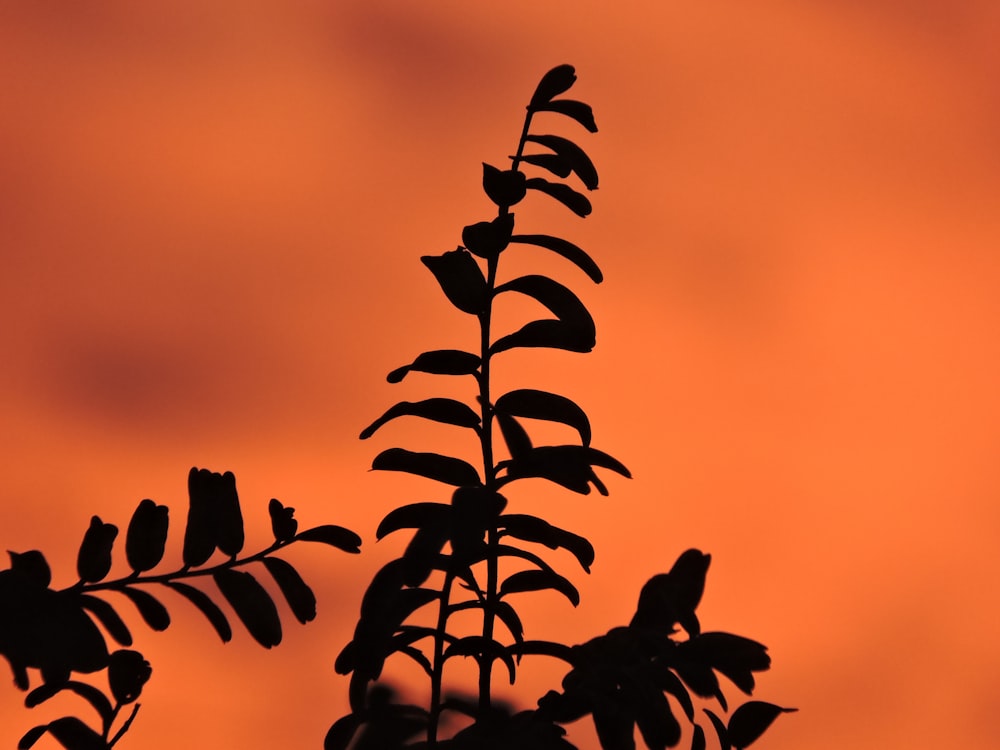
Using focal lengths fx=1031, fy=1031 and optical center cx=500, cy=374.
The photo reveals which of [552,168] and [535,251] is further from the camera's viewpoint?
[535,251]

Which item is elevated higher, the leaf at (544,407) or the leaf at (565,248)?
the leaf at (565,248)

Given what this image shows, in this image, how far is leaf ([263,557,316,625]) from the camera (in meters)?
0.93

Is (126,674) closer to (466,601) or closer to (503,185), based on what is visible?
(466,601)

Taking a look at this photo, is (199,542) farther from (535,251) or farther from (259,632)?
(535,251)

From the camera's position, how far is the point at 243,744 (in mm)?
1400

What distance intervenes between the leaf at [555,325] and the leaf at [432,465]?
0.12 meters

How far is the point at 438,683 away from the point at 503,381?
153 centimetres

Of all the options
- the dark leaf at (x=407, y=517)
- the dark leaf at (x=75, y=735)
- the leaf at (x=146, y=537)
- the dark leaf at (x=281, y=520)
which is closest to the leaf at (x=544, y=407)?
the dark leaf at (x=407, y=517)

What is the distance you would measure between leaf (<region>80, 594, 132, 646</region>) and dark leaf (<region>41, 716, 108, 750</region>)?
13 centimetres

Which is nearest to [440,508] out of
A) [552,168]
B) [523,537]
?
[523,537]

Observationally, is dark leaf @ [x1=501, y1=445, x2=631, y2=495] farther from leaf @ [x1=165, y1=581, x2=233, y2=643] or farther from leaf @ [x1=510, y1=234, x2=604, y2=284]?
leaf @ [x1=165, y1=581, x2=233, y2=643]

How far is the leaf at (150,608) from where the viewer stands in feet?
2.90

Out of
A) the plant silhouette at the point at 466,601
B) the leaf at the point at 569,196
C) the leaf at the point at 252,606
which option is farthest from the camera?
the leaf at the point at 569,196

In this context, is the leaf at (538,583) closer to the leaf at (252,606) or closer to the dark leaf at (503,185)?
the leaf at (252,606)
